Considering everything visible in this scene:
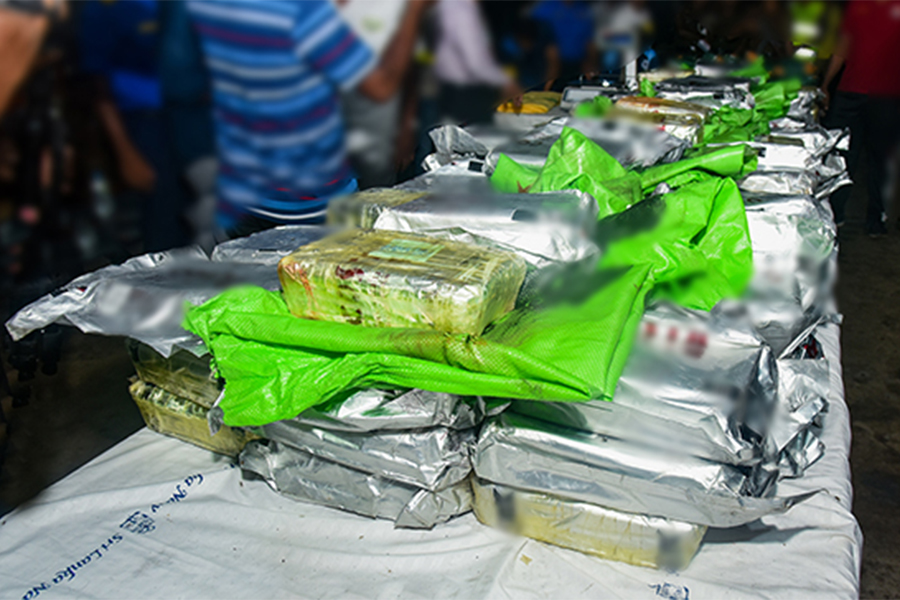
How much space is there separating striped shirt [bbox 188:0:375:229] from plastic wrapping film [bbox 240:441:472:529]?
82 centimetres

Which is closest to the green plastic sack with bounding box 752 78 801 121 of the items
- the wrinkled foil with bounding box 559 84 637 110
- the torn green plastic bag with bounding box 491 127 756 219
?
the wrinkled foil with bounding box 559 84 637 110

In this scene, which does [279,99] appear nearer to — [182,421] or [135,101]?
[135,101]

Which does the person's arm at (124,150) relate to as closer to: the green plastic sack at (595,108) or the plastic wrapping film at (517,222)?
the plastic wrapping film at (517,222)

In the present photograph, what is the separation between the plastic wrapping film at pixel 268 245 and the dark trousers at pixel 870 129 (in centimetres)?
304

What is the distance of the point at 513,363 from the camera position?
30.5 inches

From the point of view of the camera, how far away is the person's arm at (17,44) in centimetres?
101

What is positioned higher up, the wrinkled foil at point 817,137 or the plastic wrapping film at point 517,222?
the plastic wrapping film at point 517,222

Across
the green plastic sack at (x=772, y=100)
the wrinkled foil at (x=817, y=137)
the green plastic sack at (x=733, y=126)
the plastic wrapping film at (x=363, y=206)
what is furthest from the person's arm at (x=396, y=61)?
the green plastic sack at (x=772, y=100)

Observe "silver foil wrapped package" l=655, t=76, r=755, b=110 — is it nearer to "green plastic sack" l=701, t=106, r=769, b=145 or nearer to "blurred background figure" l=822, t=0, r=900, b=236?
"green plastic sack" l=701, t=106, r=769, b=145

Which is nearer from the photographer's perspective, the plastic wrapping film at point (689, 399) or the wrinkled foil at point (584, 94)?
the plastic wrapping film at point (689, 399)

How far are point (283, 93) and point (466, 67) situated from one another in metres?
1.04

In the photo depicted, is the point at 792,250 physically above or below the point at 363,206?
below

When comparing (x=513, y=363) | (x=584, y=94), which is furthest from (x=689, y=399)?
(x=584, y=94)

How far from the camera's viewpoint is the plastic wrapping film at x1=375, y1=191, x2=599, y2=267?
3.42 feet
